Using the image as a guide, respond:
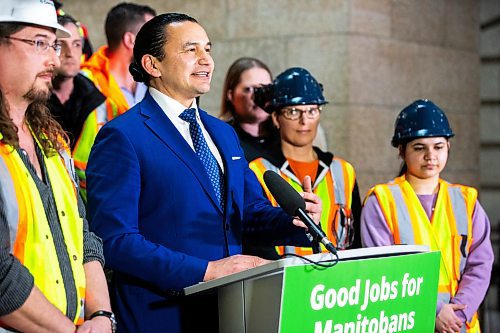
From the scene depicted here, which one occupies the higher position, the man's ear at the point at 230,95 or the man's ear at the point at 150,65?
the man's ear at the point at 150,65

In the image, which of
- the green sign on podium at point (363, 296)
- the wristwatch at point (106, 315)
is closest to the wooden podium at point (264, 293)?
the green sign on podium at point (363, 296)

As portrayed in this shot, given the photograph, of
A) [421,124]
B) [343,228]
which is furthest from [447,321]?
[421,124]

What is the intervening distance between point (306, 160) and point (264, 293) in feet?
6.03

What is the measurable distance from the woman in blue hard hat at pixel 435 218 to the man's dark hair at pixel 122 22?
5.44 ft

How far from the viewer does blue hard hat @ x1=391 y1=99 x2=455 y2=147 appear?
3959 mm

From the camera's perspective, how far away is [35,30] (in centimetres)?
237

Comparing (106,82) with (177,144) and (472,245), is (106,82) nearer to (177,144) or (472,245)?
(177,144)

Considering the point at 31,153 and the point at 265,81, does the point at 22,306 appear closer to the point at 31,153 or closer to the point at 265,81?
the point at 31,153

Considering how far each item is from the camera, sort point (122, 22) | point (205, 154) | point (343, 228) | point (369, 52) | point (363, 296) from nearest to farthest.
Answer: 1. point (363, 296)
2. point (205, 154)
3. point (343, 228)
4. point (122, 22)
5. point (369, 52)

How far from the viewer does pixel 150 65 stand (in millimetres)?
2977

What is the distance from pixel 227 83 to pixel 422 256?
8.07 feet

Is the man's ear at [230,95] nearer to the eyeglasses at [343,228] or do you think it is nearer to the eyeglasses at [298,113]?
the eyeglasses at [298,113]

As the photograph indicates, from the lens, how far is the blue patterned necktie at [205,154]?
2873mm

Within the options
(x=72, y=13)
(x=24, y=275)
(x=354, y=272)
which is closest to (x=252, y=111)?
(x=354, y=272)
